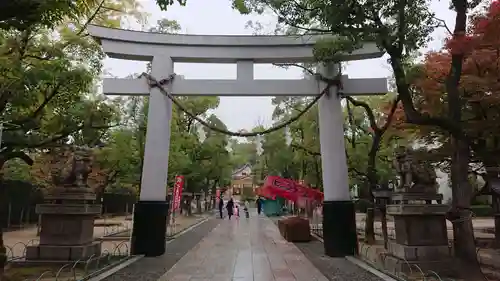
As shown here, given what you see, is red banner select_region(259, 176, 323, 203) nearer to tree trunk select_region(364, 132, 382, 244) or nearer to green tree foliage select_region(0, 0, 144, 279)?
tree trunk select_region(364, 132, 382, 244)

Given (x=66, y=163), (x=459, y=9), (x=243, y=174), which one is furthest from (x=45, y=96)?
(x=243, y=174)

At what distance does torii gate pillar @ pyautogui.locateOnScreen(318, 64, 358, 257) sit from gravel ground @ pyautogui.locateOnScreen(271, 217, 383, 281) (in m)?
0.56

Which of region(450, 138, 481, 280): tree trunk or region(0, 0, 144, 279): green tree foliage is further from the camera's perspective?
region(450, 138, 481, 280): tree trunk

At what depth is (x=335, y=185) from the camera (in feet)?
37.7

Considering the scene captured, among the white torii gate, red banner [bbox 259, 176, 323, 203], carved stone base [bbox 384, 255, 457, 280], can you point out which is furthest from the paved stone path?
red banner [bbox 259, 176, 323, 203]

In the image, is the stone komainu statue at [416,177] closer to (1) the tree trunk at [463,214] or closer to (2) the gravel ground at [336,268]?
(1) the tree trunk at [463,214]

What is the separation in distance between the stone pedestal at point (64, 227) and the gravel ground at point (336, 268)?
19.6ft

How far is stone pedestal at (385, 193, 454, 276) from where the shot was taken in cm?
881

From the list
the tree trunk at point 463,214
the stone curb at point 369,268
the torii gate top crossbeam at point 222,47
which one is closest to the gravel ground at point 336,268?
the stone curb at point 369,268

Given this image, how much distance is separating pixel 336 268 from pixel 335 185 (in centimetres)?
276

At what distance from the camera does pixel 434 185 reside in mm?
9703

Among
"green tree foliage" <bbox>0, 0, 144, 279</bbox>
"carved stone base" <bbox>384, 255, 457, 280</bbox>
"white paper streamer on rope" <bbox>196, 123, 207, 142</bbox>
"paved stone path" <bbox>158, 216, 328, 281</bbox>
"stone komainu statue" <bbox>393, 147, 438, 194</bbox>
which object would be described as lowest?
"paved stone path" <bbox>158, 216, 328, 281</bbox>

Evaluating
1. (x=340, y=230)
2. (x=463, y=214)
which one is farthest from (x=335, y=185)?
(x=463, y=214)

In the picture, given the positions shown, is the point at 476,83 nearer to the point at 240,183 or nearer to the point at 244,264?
the point at 244,264
